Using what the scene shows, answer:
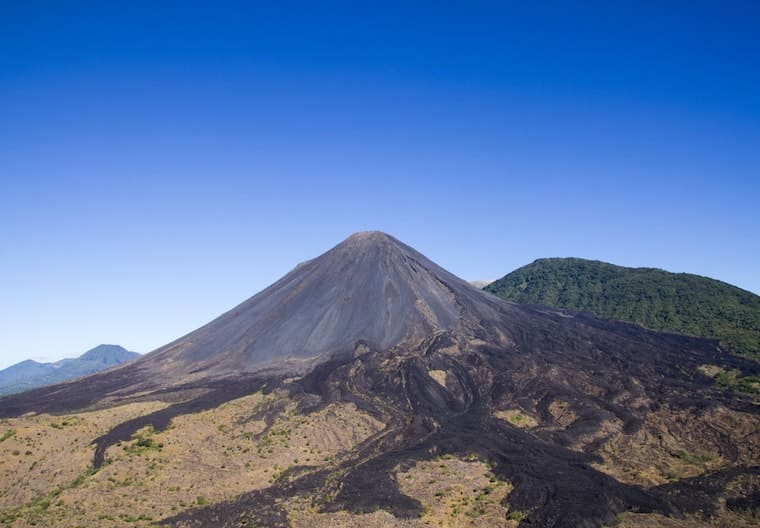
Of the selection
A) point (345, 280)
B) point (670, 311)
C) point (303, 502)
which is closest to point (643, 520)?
point (303, 502)

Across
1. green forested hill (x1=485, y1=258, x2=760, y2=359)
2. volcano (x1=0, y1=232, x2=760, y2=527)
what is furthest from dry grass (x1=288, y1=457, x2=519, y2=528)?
green forested hill (x1=485, y1=258, x2=760, y2=359)

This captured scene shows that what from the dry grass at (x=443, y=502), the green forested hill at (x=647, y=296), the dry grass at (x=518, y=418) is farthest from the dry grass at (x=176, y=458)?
the green forested hill at (x=647, y=296)

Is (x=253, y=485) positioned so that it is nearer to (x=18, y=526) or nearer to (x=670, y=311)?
(x=18, y=526)

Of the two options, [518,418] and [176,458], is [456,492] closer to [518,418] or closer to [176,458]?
[518,418]

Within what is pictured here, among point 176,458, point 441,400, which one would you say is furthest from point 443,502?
point 441,400

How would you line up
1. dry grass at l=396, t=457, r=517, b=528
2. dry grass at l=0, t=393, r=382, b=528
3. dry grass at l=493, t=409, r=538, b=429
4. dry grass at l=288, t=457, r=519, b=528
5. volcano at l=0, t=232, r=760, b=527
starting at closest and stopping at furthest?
dry grass at l=288, t=457, r=519, b=528 → dry grass at l=396, t=457, r=517, b=528 → dry grass at l=0, t=393, r=382, b=528 → volcano at l=0, t=232, r=760, b=527 → dry grass at l=493, t=409, r=538, b=429

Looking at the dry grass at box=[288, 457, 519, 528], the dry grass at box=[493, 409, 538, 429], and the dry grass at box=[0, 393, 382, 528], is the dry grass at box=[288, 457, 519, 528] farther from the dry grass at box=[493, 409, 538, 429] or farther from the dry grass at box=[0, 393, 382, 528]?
the dry grass at box=[493, 409, 538, 429]

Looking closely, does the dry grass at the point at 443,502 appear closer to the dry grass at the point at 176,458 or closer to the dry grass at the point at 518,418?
the dry grass at the point at 176,458

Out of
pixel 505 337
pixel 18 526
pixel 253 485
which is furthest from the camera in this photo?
pixel 505 337
